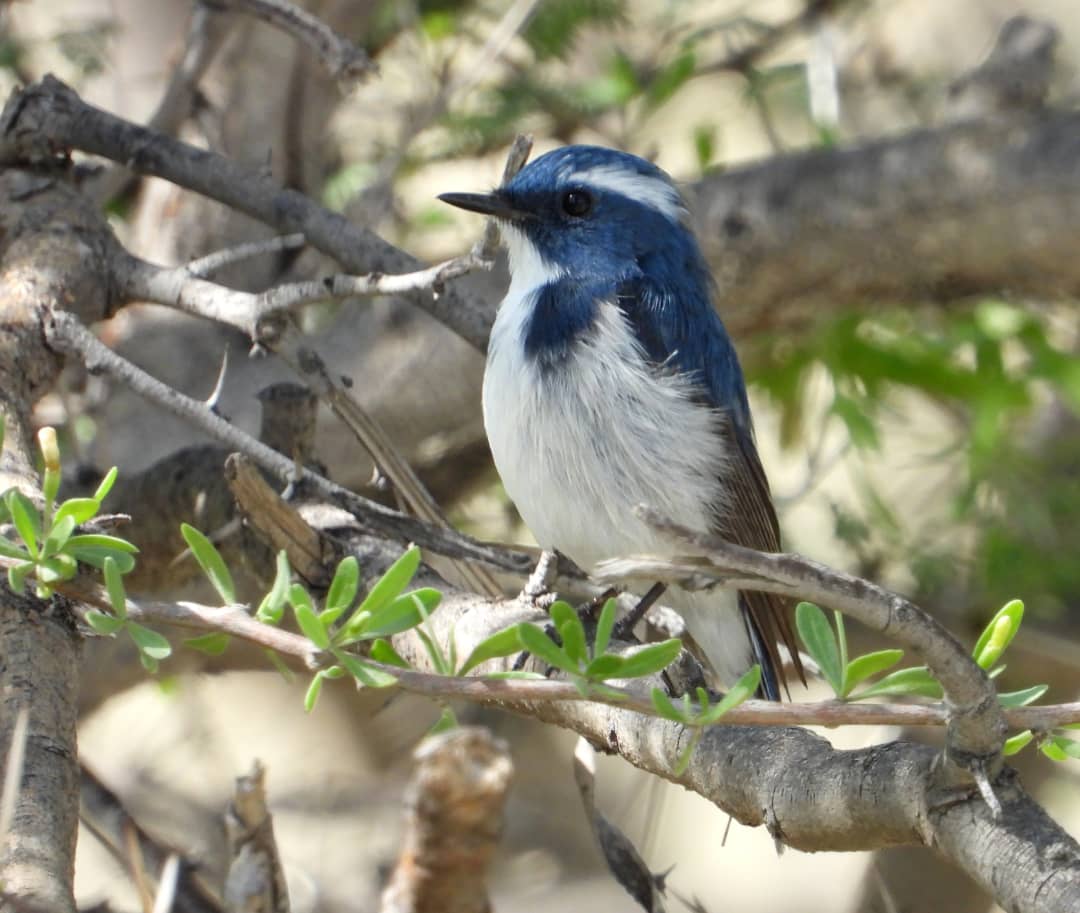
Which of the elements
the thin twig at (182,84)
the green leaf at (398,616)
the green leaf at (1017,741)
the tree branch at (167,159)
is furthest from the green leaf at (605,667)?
the thin twig at (182,84)

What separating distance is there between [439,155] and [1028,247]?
6.25ft

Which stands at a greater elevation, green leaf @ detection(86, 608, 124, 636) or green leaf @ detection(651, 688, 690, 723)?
green leaf @ detection(86, 608, 124, 636)

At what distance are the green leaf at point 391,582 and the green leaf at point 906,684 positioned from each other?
1.91ft

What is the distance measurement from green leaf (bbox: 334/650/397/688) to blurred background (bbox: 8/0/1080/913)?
2.01 metres

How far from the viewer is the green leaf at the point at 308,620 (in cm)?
188

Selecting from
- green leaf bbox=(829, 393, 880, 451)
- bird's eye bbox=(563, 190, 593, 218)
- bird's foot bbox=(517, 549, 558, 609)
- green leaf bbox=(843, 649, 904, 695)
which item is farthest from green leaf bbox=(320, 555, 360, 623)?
green leaf bbox=(829, 393, 880, 451)

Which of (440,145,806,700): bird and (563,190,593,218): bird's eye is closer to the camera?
(440,145,806,700): bird

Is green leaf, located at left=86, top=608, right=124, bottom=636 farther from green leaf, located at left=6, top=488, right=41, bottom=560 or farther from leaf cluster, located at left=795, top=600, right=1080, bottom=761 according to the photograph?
leaf cluster, located at left=795, top=600, right=1080, bottom=761

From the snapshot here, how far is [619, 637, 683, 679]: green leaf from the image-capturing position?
1.87 metres

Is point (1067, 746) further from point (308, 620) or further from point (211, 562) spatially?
point (211, 562)

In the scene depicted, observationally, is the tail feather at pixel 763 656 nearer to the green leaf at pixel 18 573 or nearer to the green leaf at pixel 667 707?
the green leaf at pixel 667 707

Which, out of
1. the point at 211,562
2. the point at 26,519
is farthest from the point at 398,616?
the point at 26,519

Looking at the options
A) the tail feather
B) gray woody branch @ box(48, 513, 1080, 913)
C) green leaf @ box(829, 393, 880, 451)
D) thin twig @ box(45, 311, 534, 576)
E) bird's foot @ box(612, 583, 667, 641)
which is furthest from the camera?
green leaf @ box(829, 393, 880, 451)

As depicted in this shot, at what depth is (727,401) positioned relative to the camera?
3410 mm
